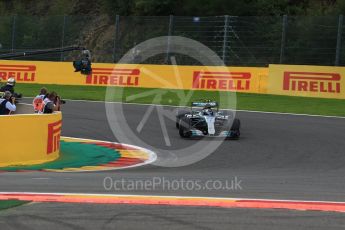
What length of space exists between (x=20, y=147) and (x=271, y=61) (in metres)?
19.0

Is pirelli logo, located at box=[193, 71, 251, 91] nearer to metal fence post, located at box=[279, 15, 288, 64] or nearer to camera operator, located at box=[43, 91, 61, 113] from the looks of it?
metal fence post, located at box=[279, 15, 288, 64]

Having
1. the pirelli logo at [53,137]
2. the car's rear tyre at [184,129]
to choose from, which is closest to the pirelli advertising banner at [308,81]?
the car's rear tyre at [184,129]

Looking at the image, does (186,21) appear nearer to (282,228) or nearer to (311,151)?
(311,151)

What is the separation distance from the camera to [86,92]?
27438mm

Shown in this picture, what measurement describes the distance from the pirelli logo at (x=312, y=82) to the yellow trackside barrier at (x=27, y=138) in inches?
580

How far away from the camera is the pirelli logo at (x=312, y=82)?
81.5ft

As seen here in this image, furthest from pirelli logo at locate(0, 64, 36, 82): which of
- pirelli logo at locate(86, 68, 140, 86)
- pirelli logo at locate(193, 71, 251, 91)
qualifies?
pirelli logo at locate(193, 71, 251, 91)

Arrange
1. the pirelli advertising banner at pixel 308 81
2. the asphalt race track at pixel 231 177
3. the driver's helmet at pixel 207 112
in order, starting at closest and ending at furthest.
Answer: the asphalt race track at pixel 231 177 < the driver's helmet at pixel 207 112 < the pirelli advertising banner at pixel 308 81

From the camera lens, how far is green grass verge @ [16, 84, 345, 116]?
22.2 m

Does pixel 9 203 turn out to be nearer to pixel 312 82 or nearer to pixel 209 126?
pixel 209 126

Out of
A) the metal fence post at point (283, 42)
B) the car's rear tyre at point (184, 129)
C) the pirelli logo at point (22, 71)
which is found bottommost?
the car's rear tyre at point (184, 129)

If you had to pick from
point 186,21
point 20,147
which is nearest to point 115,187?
point 20,147

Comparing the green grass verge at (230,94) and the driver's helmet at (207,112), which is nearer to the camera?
the driver's helmet at (207,112)

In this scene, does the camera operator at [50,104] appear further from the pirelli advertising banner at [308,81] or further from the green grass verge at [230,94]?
the pirelli advertising banner at [308,81]
